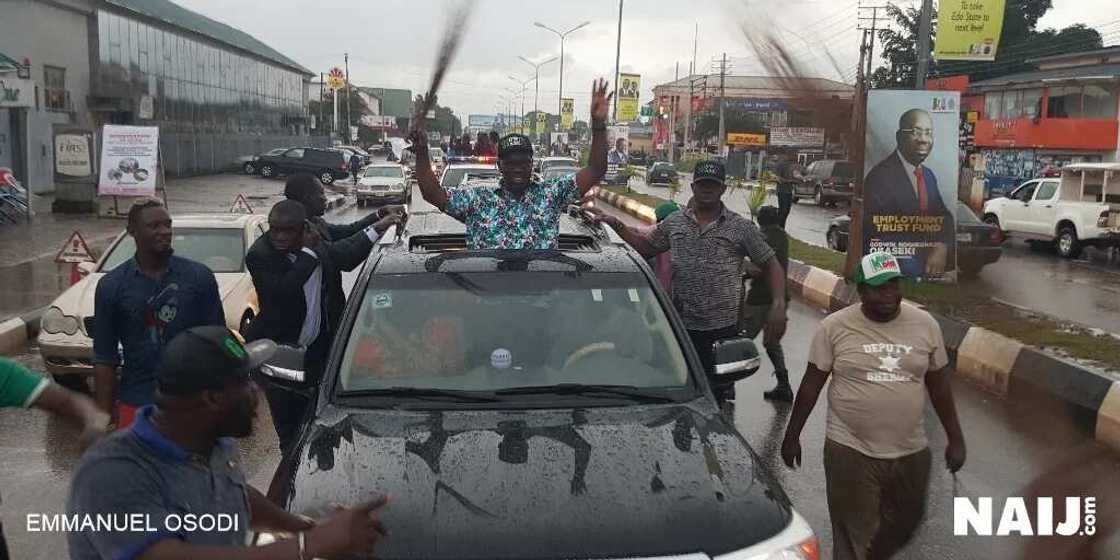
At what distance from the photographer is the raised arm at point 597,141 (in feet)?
17.7

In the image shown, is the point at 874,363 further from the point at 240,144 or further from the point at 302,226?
the point at 240,144

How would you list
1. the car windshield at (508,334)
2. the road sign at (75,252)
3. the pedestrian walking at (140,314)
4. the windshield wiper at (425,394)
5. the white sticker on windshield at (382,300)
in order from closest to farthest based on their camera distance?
1. the windshield wiper at (425,394)
2. the car windshield at (508,334)
3. the white sticker on windshield at (382,300)
4. the pedestrian walking at (140,314)
5. the road sign at (75,252)

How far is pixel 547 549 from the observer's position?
2744 mm

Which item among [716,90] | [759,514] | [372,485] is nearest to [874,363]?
[759,514]

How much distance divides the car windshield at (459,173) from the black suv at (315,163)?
25.0m

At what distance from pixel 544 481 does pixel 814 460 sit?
4007 mm

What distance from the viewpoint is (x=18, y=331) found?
10.1m

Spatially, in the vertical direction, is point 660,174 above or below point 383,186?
above

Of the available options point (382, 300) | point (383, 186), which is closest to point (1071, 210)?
point (382, 300)

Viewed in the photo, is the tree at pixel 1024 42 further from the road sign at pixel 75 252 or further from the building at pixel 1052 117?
the road sign at pixel 75 252

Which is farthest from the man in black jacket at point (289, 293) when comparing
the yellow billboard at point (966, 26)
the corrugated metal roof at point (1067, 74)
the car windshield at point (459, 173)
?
the corrugated metal roof at point (1067, 74)

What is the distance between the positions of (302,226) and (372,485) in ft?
7.71

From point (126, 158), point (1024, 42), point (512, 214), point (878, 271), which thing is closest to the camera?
point (878, 271)

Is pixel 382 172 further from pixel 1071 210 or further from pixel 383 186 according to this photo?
pixel 1071 210
